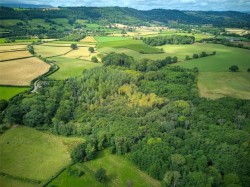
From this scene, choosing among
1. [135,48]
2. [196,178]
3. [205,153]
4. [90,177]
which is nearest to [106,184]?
[90,177]

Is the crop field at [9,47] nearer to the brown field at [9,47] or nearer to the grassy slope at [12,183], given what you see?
the brown field at [9,47]

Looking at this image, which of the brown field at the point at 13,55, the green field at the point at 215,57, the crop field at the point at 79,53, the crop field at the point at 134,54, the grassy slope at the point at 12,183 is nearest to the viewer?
the grassy slope at the point at 12,183

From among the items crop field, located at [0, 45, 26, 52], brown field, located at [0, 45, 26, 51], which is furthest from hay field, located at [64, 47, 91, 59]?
brown field, located at [0, 45, 26, 51]

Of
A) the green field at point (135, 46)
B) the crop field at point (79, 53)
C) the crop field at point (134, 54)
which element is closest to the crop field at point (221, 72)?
the green field at point (135, 46)

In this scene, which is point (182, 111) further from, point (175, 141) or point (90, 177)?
point (90, 177)

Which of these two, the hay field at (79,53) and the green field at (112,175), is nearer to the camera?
the green field at (112,175)

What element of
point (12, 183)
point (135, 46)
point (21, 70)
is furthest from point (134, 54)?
point (12, 183)

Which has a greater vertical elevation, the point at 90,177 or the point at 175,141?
the point at 175,141
